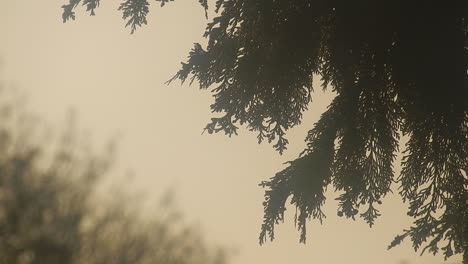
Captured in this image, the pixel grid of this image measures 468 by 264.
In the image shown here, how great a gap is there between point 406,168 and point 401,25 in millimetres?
841

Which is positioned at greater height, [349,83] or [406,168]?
[349,83]

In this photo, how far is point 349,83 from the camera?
7.59 feet

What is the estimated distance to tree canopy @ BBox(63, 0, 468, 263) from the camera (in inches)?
81.3

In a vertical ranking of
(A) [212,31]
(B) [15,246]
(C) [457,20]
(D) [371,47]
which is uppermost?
(B) [15,246]

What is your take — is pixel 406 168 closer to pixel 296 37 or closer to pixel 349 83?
pixel 349 83

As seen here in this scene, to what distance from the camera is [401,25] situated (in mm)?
2105

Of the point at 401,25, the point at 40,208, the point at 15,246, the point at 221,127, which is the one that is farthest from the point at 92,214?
the point at 401,25

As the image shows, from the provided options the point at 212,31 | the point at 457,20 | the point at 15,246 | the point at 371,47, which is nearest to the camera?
the point at 457,20

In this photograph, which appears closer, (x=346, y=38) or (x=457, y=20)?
(x=457, y=20)

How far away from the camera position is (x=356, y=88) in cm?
228

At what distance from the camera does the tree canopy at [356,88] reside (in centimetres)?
206

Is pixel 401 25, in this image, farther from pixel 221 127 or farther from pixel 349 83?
pixel 221 127

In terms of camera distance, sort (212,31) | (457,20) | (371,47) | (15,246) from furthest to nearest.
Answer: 1. (15,246)
2. (212,31)
3. (371,47)
4. (457,20)

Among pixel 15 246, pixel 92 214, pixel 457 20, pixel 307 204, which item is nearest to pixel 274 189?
pixel 307 204
